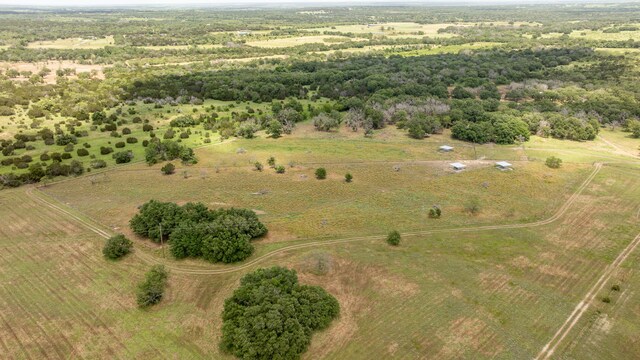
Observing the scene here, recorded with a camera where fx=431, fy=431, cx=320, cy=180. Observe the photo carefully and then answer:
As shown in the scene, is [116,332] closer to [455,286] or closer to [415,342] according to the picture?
[415,342]

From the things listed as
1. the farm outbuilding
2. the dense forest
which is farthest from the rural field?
the farm outbuilding

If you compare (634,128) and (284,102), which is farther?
(284,102)

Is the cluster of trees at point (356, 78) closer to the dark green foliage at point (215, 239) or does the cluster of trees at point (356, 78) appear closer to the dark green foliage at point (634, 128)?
the dark green foliage at point (634, 128)

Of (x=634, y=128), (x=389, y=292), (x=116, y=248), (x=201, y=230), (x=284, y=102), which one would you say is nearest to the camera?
(x=389, y=292)

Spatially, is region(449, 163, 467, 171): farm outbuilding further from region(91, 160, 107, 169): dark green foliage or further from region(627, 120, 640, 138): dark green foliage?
region(91, 160, 107, 169): dark green foliage

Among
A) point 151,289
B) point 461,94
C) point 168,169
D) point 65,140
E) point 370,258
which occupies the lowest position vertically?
point 65,140

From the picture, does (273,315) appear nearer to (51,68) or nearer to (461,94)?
(461,94)

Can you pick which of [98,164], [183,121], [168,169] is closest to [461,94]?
[183,121]

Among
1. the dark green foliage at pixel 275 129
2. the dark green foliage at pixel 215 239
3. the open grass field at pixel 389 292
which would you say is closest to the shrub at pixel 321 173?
the open grass field at pixel 389 292
